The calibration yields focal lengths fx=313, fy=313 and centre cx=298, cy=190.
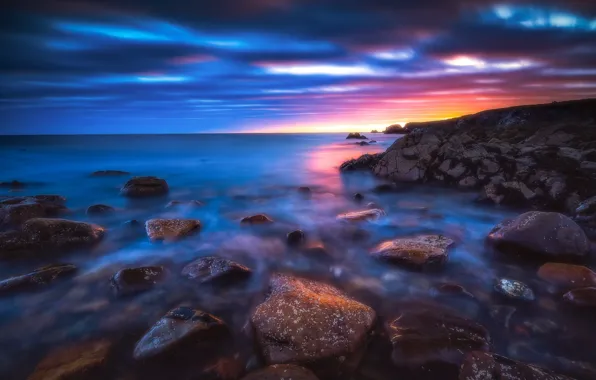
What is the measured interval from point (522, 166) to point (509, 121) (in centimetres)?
2514

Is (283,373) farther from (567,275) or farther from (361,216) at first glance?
(361,216)

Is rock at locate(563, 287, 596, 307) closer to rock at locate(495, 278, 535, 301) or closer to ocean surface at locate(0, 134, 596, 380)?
ocean surface at locate(0, 134, 596, 380)

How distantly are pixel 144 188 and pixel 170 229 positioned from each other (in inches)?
227

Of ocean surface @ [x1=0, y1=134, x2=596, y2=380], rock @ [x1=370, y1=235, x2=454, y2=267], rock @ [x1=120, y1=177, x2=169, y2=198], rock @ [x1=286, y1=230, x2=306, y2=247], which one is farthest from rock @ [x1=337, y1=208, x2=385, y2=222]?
rock @ [x1=120, y1=177, x2=169, y2=198]

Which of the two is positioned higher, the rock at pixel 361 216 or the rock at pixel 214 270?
the rock at pixel 214 270

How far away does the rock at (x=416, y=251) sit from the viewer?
5.16 metres

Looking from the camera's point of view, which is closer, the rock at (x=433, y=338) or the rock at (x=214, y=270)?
the rock at (x=433, y=338)

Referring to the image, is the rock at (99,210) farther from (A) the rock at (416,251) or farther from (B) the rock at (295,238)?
(A) the rock at (416,251)

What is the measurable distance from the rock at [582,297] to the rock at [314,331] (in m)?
2.65

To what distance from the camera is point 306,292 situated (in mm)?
3908

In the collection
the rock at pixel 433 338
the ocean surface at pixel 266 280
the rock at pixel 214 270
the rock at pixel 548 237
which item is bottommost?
the ocean surface at pixel 266 280

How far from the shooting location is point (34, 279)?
4762mm

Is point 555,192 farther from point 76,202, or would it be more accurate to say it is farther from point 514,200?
point 76,202

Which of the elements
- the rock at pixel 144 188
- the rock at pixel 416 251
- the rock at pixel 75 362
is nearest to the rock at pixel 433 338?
the rock at pixel 416 251
